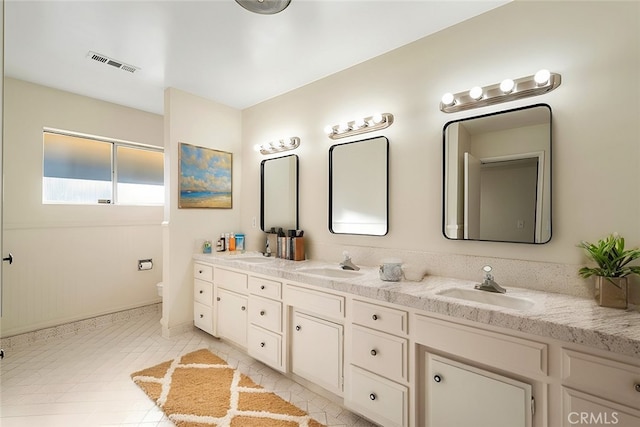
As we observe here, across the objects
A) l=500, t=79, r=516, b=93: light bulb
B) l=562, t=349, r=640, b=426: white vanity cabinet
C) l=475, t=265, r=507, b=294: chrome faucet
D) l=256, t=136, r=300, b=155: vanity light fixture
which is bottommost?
l=562, t=349, r=640, b=426: white vanity cabinet

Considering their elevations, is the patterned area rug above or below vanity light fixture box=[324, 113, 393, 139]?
below

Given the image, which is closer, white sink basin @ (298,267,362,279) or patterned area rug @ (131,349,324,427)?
patterned area rug @ (131,349,324,427)

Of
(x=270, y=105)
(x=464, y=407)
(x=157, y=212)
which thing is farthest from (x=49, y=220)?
(x=464, y=407)

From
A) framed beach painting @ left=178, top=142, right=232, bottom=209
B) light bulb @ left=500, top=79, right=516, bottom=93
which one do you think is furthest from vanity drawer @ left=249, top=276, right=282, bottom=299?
light bulb @ left=500, top=79, right=516, bottom=93

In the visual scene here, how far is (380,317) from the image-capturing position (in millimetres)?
1738

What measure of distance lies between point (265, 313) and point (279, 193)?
126 centimetres

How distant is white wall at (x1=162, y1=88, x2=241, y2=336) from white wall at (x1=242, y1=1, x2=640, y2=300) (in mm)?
1337

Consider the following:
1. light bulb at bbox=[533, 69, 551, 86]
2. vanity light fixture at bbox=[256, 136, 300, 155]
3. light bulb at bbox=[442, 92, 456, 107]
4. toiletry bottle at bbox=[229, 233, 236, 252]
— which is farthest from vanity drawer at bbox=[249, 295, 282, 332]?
light bulb at bbox=[533, 69, 551, 86]

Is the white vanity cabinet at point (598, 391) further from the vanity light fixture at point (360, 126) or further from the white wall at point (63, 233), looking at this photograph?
the white wall at point (63, 233)

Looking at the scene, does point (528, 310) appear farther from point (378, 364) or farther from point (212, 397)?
point (212, 397)

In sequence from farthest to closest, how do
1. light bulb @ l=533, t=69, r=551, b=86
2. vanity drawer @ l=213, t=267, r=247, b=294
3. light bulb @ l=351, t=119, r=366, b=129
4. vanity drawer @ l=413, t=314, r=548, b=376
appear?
vanity drawer @ l=213, t=267, r=247, b=294 < light bulb @ l=351, t=119, r=366, b=129 < light bulb @ l=533, t=69, r=551, b=86 < vanity drawer @ l=413, t=314, r=548, b=376

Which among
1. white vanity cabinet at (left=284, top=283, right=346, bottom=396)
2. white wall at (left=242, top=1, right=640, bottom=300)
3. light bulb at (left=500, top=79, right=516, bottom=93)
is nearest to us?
white wall at (left=242, top=1, right=640, bottom=300)

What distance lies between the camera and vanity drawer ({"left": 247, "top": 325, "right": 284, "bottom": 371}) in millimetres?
2315

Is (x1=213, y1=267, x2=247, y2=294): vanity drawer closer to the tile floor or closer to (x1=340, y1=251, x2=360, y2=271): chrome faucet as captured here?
the tile floor
